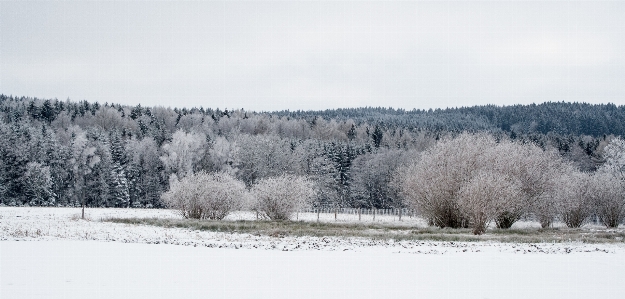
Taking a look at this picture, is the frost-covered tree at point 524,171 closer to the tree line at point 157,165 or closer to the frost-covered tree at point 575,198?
the frost-covered tree at point 575,198

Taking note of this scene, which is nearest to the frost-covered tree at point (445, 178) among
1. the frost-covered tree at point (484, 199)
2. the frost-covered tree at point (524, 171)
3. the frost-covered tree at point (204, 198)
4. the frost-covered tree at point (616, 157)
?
the frost-covered tree at point (524, 171)

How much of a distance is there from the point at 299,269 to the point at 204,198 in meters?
27.5

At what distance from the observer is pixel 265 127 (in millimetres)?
144875

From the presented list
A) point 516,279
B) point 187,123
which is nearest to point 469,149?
point 516,279

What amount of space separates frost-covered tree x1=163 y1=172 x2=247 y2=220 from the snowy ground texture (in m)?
17.5

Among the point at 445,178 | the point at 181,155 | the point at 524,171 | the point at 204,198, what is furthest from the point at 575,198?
the point at 181,155

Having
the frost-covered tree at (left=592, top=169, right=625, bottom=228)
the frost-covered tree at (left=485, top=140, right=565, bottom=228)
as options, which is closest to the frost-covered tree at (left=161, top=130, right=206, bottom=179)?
the frost-covered tree at (left=485, top=140, right=565, bottom=228)

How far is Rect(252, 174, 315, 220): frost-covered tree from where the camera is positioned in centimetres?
4134

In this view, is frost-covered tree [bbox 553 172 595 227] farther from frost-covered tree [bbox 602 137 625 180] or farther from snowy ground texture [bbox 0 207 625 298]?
frost-covered tree [bbox 602 137 625 180]

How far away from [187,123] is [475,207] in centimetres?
11257

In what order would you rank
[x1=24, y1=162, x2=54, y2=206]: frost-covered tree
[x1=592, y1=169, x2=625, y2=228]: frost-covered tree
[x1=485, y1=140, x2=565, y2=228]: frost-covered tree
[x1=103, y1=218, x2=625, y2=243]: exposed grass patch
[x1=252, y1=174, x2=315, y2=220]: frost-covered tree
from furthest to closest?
1. [x1=24, y1=162, x2=54, y2=206]: frost-covered tree
2. [x1=592, y1=169, x2=625, y2=228]: frost-covered tree
3. [x1=252, y1=174, x2=315, y2=220]: frost-covered tree
4. [x1=485, y1=140, x2=565, y2=228]: frost-covered tree
5. [x1=103, y1=218, x2=625, y2=243]: exposed grass patch

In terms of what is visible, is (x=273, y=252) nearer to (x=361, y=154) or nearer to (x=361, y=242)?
(x=361, y=242)

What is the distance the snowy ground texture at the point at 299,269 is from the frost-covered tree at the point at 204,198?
57.3ft

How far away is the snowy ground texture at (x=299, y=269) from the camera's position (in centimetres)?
1183
